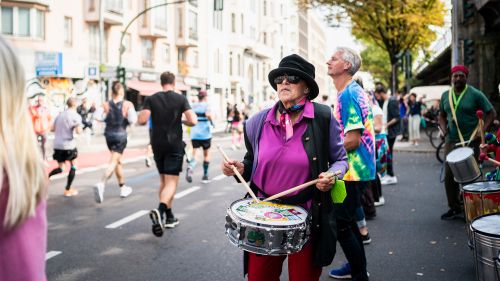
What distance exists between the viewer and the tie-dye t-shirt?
14.1 feet

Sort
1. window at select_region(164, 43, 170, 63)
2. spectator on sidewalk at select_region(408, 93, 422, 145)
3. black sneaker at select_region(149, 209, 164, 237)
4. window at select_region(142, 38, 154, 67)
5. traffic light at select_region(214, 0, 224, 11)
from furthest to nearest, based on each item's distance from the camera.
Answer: window at select_region(164, 43, 170, 63), window at select_region(142, 38, 154, 67), traffic light at select_region(214, 0, 224, 11), spectator on sidewalk at select_region(408, 93, 422, 145), black sneaker at select_region(149, 209, 164, 237)

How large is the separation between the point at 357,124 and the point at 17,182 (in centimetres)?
306

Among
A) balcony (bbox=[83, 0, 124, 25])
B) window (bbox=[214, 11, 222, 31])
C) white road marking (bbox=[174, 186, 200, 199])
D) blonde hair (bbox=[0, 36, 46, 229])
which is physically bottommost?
white road marking (bbox=[174, 186, 200, 199])

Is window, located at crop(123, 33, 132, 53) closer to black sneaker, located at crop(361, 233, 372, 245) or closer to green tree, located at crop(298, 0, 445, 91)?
green tree, located at crop(298, 0, 445, 91)

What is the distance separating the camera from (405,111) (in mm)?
20719

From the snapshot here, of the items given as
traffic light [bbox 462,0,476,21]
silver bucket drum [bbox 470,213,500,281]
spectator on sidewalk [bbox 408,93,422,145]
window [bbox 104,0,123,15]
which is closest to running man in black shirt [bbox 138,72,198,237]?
silver bucket drum [bbox 470,213,500,281]

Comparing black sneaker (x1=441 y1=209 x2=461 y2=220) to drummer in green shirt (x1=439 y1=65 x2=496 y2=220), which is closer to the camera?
drummer in green shirt (x1=439 y1=65 x2=496 y2=220)

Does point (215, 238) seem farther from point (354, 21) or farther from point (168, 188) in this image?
point (354, 21)

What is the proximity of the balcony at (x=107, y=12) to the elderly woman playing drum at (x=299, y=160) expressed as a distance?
31.6m

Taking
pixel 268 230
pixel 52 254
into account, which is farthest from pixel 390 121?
pixel 268 230

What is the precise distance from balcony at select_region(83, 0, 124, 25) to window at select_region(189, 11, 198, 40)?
11973mm

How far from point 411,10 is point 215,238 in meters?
22.3

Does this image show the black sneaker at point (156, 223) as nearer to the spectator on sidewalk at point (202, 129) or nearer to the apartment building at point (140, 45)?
the spectator on sidewalk at point (202, 129)

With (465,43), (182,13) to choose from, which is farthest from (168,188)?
(182,13)
